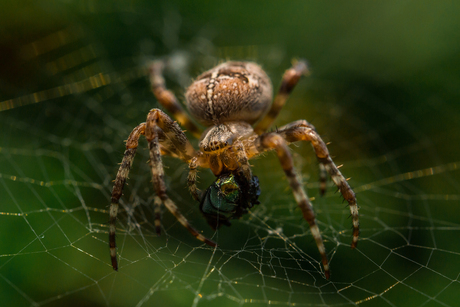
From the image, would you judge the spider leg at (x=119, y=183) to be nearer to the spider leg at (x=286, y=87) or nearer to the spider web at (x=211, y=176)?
the spider web at (x=211, y=176)

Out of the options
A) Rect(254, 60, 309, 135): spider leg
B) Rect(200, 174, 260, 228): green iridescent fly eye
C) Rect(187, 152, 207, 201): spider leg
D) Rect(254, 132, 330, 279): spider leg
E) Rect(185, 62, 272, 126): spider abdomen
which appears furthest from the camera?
Rect(254, 60, 309, 135): spider leg

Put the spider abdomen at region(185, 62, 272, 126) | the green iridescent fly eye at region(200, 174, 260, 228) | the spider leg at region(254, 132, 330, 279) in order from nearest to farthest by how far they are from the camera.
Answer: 1. the spider leg at region(254, 132, 330, 279)
2. the green iridescent fly eye at region(200, 174, 260, 228)
3. the spider abdomen at region(185, 62, 272, 126)

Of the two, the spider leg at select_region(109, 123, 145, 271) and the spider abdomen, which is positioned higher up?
the spider abdomen

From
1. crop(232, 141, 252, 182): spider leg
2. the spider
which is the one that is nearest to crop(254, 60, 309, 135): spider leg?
the spider

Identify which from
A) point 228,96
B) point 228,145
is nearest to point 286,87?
point 228,96

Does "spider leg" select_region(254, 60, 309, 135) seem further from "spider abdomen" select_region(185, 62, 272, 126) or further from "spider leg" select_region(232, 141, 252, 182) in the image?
"spider leg" select_region(232, 141, 252, 182)

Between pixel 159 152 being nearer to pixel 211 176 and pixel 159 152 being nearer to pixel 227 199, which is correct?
pixel 227 199
